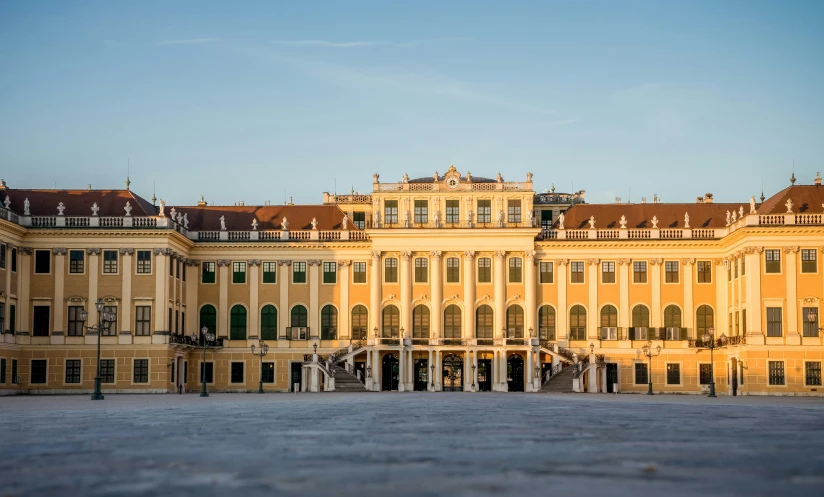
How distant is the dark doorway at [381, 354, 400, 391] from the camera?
266 ft

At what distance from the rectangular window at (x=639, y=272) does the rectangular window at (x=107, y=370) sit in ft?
121

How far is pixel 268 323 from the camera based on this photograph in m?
81.8

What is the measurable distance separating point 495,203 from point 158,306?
24.6 metres

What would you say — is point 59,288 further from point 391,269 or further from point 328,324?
point 391,269

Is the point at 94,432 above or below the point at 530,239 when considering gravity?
below

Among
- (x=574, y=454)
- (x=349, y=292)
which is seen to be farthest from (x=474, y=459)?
(x=349, y=292)

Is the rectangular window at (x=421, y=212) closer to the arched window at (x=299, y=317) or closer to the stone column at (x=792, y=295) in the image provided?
the arched window at (x=299, y=317)

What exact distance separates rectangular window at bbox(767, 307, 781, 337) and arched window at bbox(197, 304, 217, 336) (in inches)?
1516

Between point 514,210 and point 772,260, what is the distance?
18.1 meters

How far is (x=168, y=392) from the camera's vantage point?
74125 mm

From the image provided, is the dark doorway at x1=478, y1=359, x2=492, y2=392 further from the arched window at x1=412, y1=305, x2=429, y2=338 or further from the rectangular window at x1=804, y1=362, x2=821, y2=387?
the rectangular window at x1=804, y1=362, x2=821, y2=387

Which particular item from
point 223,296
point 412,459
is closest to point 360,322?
point 223,296

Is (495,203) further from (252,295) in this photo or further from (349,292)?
(252,295)

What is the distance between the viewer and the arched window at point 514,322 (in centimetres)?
8019
